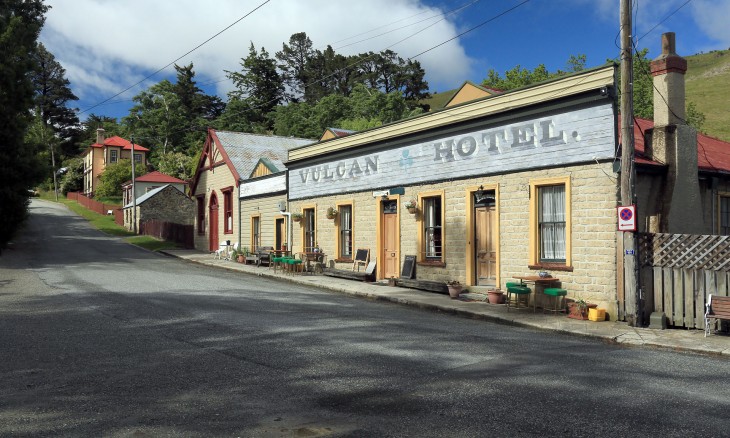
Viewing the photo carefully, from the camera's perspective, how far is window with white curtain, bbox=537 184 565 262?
1307 centimetres

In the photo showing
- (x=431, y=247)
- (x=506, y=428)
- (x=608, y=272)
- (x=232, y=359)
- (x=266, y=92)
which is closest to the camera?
(x=506, y=428)

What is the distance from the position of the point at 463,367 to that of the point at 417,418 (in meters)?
2.13

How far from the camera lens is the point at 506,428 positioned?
194 inches

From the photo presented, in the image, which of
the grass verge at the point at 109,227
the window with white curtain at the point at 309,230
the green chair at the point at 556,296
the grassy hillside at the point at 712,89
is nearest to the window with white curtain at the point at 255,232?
the window with white curtain at the point at 309,230

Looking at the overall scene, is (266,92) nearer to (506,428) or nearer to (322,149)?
(322,149)

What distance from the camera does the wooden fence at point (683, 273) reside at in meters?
10.4

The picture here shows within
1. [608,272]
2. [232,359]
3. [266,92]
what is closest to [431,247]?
[608,272]

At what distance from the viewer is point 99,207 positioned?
67.9m

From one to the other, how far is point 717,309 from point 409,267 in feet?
29.3

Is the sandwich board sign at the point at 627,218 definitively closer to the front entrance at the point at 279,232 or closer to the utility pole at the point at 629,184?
the utility pole at the point at 629,184

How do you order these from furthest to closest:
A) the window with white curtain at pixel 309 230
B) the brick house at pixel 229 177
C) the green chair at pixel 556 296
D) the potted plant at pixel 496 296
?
the brick house at pixel 229 177
the window with white curtain at pixel 309 230
the potted plant at pixel 496 296
the green chair at pixel 556 296

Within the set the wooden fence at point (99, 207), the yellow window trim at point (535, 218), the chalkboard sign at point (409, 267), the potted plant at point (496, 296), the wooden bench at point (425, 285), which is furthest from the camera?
the wooden fence at point (99, 207)

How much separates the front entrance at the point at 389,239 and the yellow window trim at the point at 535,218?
5.41 meters

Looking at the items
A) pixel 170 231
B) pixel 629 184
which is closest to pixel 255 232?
pixel 170 231
